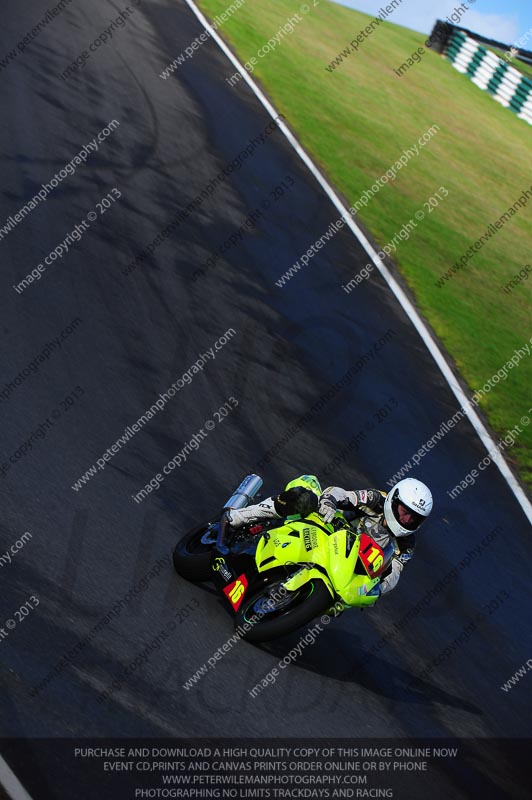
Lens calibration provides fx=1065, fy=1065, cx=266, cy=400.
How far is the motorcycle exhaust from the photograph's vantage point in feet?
28.1

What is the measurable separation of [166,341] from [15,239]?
7.35 ft

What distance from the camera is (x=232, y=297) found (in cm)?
1375

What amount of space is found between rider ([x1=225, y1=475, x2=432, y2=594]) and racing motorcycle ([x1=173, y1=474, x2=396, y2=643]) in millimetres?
72

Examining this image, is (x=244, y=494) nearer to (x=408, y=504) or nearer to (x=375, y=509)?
(x=375, y=509)

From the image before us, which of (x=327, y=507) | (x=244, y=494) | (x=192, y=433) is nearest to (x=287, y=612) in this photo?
(x=327, y=507)

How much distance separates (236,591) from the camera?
27.3 ft

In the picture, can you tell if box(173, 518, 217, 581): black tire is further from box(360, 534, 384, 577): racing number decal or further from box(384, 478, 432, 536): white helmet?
box(384, 478, 432, 536): white helmet

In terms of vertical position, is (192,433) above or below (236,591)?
above

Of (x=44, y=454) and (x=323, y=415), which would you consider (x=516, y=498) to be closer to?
(x=323, y=415)

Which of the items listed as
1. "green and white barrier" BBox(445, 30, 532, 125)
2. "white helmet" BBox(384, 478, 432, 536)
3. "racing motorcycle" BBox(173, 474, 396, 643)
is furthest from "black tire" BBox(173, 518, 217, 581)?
"green and white barrier" BBox(445, 30, 532, 125)

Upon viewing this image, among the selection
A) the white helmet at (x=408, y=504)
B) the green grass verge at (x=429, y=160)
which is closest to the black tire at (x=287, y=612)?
the white helmet at (x=408, y=504)

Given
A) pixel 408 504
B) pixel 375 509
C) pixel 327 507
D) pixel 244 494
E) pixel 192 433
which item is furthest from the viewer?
pixel 192 433

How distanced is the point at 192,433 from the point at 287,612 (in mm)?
2948

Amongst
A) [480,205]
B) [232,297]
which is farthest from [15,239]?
[480,205]
